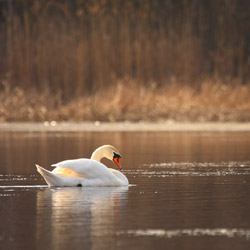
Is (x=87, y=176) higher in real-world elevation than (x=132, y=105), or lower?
lower

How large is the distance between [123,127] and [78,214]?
14139mm

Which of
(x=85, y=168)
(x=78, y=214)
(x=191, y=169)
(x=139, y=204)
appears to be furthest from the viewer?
(x=191, y=169)

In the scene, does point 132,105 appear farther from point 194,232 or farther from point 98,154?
point 194,232

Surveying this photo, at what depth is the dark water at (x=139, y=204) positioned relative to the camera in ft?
22.5

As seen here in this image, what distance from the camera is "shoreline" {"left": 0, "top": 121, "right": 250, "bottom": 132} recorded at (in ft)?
71.8

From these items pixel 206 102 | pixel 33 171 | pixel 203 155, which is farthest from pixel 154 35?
pixel 33 171

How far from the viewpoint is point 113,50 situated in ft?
79.5

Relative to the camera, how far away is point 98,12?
2484cm

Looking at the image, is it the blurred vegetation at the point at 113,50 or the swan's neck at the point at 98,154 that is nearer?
the swan's neck at the point at 98,154

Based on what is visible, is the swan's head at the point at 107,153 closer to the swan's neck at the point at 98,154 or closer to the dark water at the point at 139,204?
the swan's neck at the point at 98,154

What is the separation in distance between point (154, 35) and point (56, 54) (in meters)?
2.54

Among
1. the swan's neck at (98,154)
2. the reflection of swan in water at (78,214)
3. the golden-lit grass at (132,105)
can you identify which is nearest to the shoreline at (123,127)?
the golden-lit grass at (132,105)

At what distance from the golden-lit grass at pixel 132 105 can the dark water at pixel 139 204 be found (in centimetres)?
686

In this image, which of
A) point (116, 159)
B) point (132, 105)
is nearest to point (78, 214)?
point (116, 159)
